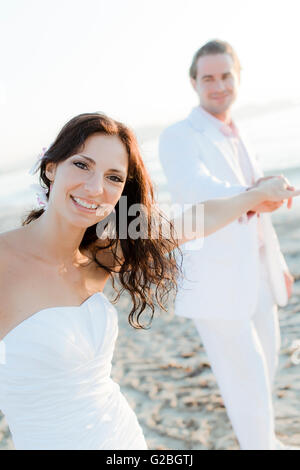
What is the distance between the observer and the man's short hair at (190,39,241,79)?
364cm

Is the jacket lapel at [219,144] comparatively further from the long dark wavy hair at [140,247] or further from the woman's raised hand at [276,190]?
the long dark wavy hair at [140,247]

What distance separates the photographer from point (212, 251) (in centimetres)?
337

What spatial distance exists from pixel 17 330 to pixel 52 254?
423mm

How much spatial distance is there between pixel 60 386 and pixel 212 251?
1.56 m

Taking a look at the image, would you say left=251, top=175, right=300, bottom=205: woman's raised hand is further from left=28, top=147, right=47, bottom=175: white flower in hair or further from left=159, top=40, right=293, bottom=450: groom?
left=28, top=147, right=47, bottom=175: white flower in hair

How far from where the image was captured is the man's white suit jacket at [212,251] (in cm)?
333

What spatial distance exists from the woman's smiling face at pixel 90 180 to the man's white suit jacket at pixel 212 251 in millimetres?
1029

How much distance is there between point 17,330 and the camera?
2.01 metres

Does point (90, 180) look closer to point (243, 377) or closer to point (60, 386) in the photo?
point (60, 386)

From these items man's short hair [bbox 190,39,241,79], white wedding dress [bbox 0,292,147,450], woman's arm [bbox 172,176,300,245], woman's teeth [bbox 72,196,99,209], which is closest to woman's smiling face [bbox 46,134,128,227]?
woman's teeth [bbox 72,196,99,209]

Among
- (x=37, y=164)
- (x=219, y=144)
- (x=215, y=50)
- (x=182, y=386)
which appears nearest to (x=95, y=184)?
(x=37, y=164)
